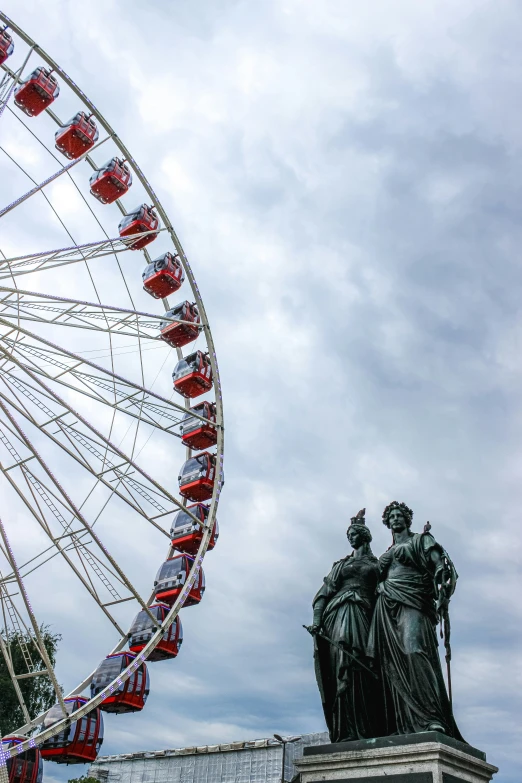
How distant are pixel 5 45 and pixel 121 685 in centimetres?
1854

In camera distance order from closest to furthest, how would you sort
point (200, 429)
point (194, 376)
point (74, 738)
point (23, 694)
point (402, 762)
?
1. point (402, 762)
2. point (74, 738)
3. point (200, 429)
4. point (194, 376)
5. point (23, 694)

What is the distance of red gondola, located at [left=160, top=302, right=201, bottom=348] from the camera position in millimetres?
26906

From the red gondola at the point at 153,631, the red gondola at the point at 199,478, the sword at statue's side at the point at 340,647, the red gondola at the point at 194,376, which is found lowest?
the sword at statue's side at the point at 340,647

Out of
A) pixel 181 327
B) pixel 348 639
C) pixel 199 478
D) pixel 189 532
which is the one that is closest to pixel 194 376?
pixel 181 327

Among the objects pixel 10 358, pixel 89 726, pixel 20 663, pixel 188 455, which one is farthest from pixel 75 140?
pixel 20 663

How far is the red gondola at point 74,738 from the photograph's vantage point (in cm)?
2016

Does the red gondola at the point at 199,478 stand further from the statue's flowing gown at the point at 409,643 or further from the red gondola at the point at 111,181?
the statue's flowing gown at the point at 409,643

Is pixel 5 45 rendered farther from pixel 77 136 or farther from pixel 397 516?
pixel 397 516

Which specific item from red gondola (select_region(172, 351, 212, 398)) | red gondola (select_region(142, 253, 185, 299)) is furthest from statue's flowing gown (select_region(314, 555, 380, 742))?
red gondola (select_region(142, 253, 185, 299))

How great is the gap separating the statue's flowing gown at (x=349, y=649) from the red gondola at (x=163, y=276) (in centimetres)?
1750

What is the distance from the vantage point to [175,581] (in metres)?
23.7

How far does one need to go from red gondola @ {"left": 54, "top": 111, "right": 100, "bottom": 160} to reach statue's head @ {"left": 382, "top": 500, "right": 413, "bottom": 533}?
62.3ft

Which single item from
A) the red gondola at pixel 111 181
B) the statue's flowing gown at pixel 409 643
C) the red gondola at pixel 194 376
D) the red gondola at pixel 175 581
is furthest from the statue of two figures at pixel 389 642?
the red gondola at pixel 111 181

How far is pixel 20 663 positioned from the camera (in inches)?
1597
